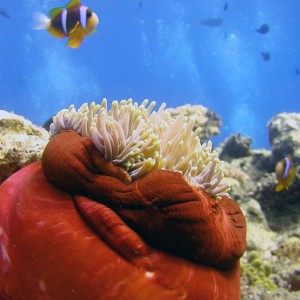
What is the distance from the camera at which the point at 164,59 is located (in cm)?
Result: 5134

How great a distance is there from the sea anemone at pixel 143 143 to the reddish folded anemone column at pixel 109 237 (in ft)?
0.29

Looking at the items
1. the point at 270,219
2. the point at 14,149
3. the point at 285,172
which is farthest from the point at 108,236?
the point at 270,219

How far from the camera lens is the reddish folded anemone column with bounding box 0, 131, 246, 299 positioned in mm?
1394

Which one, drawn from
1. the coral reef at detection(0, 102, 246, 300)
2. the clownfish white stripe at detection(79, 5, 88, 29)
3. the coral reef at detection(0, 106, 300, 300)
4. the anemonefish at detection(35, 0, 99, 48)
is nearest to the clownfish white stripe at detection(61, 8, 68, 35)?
the anemonefish at detection(35, 0, 99, 48)

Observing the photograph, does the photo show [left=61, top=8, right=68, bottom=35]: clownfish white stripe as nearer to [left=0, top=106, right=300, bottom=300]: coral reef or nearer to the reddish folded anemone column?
[left=0, top=106, right=300, bottom=300]: coral reef

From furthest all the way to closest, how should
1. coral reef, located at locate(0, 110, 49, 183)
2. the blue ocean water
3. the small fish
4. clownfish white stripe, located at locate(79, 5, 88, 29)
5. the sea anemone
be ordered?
the blue ocean water, the small fish, clownfish white stripe, located at locate(79, 5, 88, 29), coral reef, located at locate(0, 110, 49, 183), the sea anemone

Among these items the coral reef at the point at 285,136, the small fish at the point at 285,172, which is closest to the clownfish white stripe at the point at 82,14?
the small fish at the point at 285,172

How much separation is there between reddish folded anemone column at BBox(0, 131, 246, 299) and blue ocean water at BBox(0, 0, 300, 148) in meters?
35.0

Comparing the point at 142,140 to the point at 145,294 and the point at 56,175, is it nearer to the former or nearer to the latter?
the point at 56,175

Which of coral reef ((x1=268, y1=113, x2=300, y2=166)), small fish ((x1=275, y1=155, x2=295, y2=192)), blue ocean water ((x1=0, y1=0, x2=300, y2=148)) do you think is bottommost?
small fish ((x1=275, y1=155, x2=295, y2=192))

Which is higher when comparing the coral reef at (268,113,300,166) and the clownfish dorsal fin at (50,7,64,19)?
the coral reef at (268,113,300,166)

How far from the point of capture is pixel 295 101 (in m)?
60.2

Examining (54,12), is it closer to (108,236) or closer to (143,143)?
(143,143)

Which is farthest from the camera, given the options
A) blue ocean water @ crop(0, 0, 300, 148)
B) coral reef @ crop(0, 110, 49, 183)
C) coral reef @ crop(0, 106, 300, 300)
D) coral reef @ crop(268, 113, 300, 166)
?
blue ocean water @ crop(0, 0, 300, 148)
